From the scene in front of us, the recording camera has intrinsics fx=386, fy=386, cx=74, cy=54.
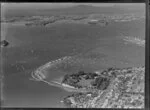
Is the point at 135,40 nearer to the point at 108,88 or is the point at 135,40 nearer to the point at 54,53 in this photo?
the point at 108,88

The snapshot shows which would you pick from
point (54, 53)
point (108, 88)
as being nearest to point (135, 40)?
point (108, 88)

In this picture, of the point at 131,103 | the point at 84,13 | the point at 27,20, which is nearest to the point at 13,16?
the point at 27,20

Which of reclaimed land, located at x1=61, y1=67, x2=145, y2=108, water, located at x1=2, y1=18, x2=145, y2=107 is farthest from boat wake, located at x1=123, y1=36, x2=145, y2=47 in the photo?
reclaimed land, located at x1=61, y1=67, x2=145, y2=108

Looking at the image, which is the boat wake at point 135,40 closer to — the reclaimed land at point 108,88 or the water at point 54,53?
the water at point 54,53

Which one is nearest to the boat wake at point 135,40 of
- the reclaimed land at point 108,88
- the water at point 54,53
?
the water at point 54,53

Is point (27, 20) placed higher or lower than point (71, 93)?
higher

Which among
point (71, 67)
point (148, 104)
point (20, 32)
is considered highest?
point (20, 32)

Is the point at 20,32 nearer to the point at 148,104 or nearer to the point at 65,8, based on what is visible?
Answer: the point at 65,8
